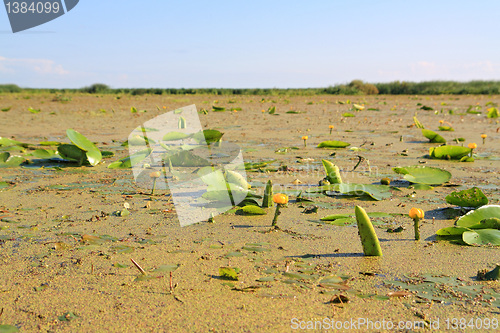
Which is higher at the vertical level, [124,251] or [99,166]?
[124,251]

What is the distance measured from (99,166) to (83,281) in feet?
7.60

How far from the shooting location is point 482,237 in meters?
1.75

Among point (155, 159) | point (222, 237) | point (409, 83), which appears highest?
point (222, 237)

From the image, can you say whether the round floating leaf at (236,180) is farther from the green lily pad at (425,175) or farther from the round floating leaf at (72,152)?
the round floating leaf at (72,152)

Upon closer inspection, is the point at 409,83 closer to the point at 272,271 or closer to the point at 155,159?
the point at 155,159

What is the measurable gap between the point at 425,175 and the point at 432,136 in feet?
7.28

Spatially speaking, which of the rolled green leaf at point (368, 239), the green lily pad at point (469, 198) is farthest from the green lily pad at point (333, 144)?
the rolled green leaf at point (368, 239)

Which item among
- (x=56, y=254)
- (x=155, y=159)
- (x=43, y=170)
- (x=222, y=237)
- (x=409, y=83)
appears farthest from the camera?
(x=409, y=83)

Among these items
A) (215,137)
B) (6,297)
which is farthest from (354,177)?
(6,297)

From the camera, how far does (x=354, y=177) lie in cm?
311

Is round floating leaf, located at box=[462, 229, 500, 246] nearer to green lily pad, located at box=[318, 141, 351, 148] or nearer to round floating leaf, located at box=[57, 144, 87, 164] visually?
green lily pad, located at box=[318, 141, 351, 148]

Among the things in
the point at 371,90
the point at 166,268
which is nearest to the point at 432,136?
the point at 166,268

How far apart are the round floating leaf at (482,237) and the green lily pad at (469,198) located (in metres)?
0.35

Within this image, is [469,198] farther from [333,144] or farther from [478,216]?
[333,144]
